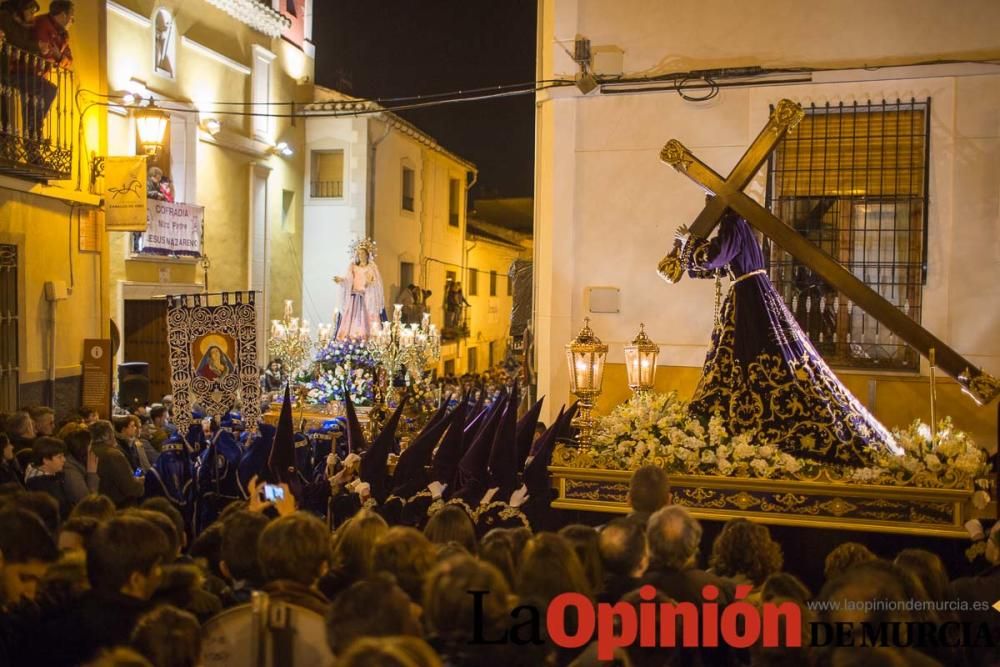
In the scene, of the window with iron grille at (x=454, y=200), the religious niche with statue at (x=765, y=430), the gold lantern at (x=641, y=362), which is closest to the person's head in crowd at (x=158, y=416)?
the religious niche with statue at (x=765, y=430)

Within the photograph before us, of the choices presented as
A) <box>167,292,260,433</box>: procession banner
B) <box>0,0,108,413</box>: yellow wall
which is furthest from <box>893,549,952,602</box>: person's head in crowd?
<box>0,0,108,413</box>: yellow wall

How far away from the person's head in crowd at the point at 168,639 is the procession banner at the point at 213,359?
4.79m

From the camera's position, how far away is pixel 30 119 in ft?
37.3

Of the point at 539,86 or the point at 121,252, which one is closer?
the point at 539,86

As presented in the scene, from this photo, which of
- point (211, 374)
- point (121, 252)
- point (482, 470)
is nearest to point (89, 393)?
point (121, 252)

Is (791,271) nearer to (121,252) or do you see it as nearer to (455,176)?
(121,252)

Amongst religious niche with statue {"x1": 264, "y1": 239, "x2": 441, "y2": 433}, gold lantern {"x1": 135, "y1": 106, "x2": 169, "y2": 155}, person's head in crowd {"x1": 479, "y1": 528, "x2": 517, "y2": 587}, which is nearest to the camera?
person's head in crowd {"x1": 479, "y1": 528, "x2": 517, "y2": 587}

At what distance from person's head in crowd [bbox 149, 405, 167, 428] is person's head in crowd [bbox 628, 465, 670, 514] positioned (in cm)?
663

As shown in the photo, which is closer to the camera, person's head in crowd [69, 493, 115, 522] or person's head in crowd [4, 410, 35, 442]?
person's head in crowd [69, 493, 115, 522]

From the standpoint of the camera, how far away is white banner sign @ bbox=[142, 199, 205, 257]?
15.8m

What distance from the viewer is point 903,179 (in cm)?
952

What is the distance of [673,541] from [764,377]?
3258 mm

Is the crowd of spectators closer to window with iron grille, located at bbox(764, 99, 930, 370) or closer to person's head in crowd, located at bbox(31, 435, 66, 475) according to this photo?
person's head in crowd, located at bbox(31, 435, 66, 475)

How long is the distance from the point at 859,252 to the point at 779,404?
12.7 ft
